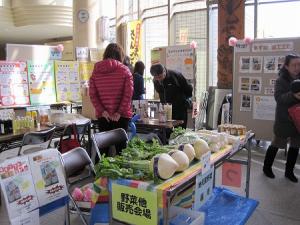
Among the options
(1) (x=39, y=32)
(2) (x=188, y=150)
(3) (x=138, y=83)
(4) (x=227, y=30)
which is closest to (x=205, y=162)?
(2) (x=188, y=150)

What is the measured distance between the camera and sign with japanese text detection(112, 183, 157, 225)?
154 cm

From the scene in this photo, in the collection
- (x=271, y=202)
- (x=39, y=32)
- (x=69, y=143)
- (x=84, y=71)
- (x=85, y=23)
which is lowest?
(x=271, y=202)

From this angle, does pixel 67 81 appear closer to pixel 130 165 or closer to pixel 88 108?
pixel 88 108

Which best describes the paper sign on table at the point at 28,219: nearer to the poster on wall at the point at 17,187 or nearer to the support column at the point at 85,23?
the poster on wall at the point at 17,187

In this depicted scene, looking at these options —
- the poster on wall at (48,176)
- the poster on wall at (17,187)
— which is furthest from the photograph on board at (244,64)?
the poster on wall at (17,187)

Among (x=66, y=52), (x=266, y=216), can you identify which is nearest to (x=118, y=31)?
(x=66, y=52)

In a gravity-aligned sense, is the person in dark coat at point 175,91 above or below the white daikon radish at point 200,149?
above

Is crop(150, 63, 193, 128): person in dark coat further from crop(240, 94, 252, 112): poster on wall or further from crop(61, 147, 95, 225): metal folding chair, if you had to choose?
crop(61, 147, 95, 225): metal folding chair

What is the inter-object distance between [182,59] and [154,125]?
2.92m

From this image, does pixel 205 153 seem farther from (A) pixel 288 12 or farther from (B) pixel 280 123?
(A) pixel 288 12

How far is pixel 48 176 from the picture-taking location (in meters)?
2.02

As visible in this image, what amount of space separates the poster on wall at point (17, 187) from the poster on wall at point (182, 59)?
15.2ft

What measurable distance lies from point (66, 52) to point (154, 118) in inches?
356

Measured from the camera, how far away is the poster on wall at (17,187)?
1788mm
